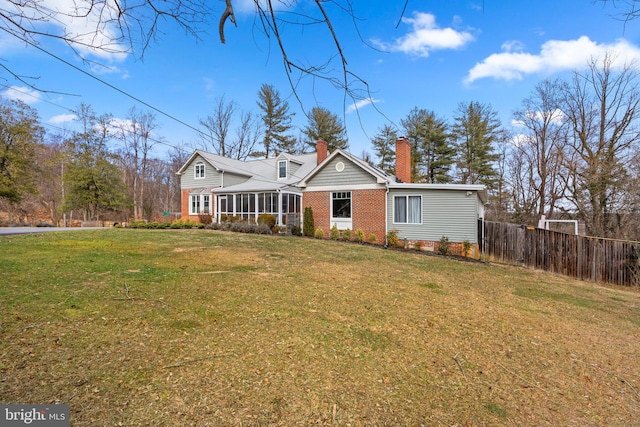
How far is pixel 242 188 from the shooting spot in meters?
20.2

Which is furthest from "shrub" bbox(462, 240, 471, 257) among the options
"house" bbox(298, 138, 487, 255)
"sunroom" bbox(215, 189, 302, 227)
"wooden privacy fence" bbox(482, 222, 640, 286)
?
"sunroom" bbox(215, 189, 302, 227)

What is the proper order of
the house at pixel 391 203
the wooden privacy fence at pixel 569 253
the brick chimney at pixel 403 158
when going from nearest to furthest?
the wooden privacy fence at pixel 569 253, the house at pixel 391 203, the brick chimney at pixel 403 158

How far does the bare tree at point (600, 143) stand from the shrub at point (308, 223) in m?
17.1

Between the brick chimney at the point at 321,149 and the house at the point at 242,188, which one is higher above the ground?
the brick chimney at the point at 321,149

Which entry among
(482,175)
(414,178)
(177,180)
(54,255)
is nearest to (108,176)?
(177,180)

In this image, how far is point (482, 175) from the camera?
28.5 m

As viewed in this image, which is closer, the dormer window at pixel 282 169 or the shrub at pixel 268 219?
the shrub at pixel 268 219

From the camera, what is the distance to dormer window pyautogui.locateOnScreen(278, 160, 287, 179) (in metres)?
21.4

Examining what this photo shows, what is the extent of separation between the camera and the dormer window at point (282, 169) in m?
21.4

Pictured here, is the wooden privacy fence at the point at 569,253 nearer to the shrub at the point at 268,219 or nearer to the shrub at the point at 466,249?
Answer: the shrub at the point at 466,249

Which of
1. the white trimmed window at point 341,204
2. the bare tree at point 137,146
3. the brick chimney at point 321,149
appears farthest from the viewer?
the bare tree at point 137,146

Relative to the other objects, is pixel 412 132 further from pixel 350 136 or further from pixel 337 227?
pixel 350 136

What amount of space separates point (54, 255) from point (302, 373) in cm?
778

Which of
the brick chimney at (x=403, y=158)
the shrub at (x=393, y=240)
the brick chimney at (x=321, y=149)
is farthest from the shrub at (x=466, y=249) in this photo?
the brick chimney at (x=321, y=149)
